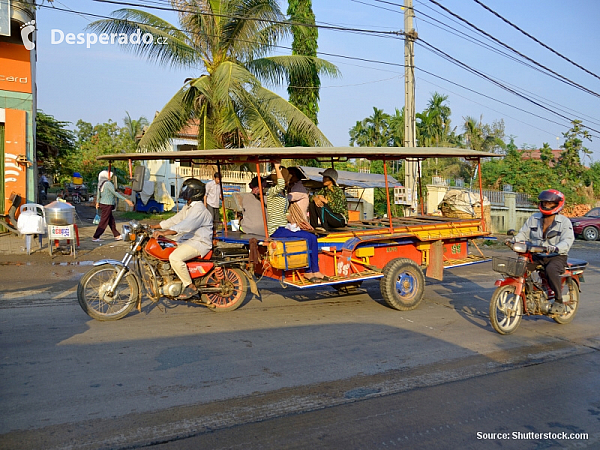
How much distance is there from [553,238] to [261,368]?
416 centimetres

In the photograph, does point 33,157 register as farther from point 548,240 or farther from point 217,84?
point 548,240

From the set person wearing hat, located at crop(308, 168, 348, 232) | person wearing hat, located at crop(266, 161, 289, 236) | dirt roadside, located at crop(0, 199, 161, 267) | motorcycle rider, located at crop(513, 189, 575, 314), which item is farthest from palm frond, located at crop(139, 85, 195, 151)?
motorcycle rider, located at crop(513, 189, 575, 314)

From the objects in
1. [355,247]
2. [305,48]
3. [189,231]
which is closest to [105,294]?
[189,231]

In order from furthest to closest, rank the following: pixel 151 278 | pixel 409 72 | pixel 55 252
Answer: pixel 409 72 < pixel 55 252 < pixel 151 278

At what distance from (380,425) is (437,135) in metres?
42.3

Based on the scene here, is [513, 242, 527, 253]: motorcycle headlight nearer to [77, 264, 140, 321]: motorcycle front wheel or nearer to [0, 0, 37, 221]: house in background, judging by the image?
[77, 264, 140, 321]: motorcycle front wheel

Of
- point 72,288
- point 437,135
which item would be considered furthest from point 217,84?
point 437,135

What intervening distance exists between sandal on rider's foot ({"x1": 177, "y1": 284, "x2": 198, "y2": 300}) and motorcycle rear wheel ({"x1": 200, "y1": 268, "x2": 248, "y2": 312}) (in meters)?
0.17

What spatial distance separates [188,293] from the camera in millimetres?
7039

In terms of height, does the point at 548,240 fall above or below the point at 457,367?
above

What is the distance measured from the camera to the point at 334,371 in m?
5.20

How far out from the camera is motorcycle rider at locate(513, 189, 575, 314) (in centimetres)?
675

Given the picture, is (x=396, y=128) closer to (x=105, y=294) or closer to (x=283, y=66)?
(x=283, y=66)

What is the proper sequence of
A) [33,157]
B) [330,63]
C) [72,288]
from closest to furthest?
[72,288]
[33,157]
[330,63]
